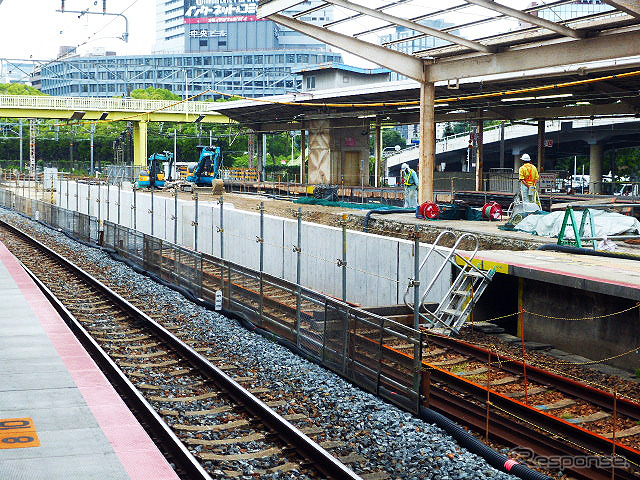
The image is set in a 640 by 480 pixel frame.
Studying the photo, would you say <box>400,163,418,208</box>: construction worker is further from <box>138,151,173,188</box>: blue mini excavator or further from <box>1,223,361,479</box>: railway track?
<box>138,151,173,188</box>: blue mini excavator

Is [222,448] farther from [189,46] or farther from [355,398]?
[189,46]

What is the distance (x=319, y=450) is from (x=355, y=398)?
2776 millimetres

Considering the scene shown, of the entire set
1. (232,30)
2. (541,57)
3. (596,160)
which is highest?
(232,30)

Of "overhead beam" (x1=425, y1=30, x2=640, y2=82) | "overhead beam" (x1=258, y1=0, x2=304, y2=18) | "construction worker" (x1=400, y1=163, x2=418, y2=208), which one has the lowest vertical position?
"construction worker" (x1=400, y1=163, x2=418, y2=208)

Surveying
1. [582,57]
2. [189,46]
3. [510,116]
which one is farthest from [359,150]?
[189,46]

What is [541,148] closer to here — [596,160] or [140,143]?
[596,160]

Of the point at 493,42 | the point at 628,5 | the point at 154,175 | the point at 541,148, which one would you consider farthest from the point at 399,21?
the point at 154,175

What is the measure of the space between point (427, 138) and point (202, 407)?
2062 centimetres

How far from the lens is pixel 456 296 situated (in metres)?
16.2

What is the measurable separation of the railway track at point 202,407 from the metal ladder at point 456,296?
3966 millimetres

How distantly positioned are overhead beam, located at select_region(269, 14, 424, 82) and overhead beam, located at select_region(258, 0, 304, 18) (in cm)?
100

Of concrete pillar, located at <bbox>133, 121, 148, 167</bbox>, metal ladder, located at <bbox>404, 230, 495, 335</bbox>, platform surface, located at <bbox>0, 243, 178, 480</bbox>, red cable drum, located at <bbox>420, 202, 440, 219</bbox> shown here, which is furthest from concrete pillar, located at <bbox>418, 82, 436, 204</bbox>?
concrete pillar, located at <bbox>133, 121, 148, 167</bbox>

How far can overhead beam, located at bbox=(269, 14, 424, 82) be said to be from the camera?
2841 cm

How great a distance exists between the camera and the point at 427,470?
919cm
